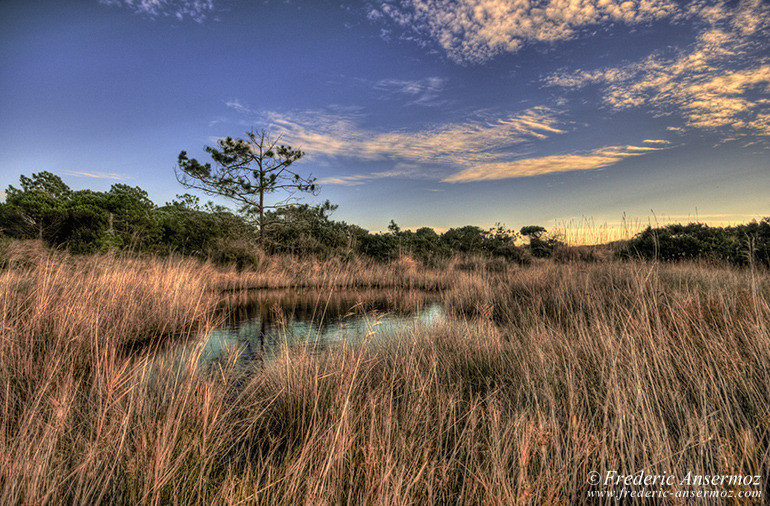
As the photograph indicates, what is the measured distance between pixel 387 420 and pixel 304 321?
5690 millimetres

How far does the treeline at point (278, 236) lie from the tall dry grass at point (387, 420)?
575 cm

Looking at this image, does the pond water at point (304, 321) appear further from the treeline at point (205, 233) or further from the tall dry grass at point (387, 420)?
the treeline at point (205, 233)

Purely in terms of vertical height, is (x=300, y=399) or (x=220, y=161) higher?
(x=220, y=161)

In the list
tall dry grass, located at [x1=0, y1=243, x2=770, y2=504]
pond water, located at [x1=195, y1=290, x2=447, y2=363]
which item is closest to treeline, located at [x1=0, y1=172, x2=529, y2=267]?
pond water, located at [x1=195, y1=290, x2=447, y2=363]

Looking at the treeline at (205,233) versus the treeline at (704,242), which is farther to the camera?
the treeline at (205,233)

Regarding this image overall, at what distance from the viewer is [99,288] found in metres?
5.32

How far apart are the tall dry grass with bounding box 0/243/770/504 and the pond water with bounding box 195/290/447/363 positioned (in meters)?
0.72

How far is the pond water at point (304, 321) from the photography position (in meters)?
4.62

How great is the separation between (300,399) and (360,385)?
0.53m

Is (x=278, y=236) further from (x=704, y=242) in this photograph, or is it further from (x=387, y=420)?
(x=704, y=242)

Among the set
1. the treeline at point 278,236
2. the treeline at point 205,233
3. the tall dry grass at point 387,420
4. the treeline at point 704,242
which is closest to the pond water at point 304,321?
the tall dry grass at point 387,420

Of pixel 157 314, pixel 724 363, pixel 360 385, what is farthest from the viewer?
Answer: pixel 157 314

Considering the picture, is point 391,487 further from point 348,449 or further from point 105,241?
point 105,241

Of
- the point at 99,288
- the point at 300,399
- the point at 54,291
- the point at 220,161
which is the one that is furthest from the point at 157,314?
the point at 220,161
